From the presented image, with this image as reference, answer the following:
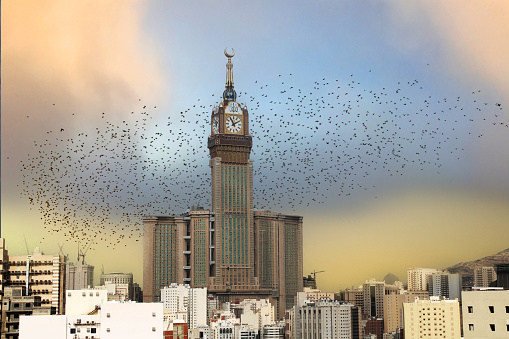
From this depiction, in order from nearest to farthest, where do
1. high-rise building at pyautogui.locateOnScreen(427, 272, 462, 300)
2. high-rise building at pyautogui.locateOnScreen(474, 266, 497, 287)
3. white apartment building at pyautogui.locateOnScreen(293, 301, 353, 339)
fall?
1. high-rise building at pyautogui.locateOnScreen(474, 266, 497, 287)
2. high-rise building at pyautogui.locateOnScreen(427, 272, 462, 300)
3. white apartment building at pyautogui.locateOnScreen(293, 301, 353, 339)

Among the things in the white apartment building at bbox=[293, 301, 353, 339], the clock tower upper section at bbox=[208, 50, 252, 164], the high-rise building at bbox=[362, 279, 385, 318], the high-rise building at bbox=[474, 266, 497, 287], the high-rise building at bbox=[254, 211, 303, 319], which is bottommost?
the white apartment building at bbox=[293, 301, 353, 339]

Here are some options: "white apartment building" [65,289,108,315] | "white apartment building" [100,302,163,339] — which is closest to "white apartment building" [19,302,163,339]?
"white apartment building" [100,302,163,339]

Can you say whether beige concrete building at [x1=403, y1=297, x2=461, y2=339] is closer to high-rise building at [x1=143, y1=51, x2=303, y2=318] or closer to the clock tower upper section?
high-rise building at [x1=143, y1=51, x2=303, y2=318]

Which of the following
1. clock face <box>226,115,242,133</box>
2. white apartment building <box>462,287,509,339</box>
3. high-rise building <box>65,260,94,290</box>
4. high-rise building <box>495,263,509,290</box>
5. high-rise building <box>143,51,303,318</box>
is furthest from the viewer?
high-rise building <box>143,51,303,318</box>

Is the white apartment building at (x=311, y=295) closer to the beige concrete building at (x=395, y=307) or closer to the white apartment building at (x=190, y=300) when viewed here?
the beige concrete building at (x=395, y=307)

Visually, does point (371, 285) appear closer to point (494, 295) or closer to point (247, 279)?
point (247, 279)

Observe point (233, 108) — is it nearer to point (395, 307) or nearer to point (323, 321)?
point (323, 321)

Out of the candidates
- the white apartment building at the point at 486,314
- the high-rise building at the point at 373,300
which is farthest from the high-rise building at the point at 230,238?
the white apartment building at the point at 486,314
